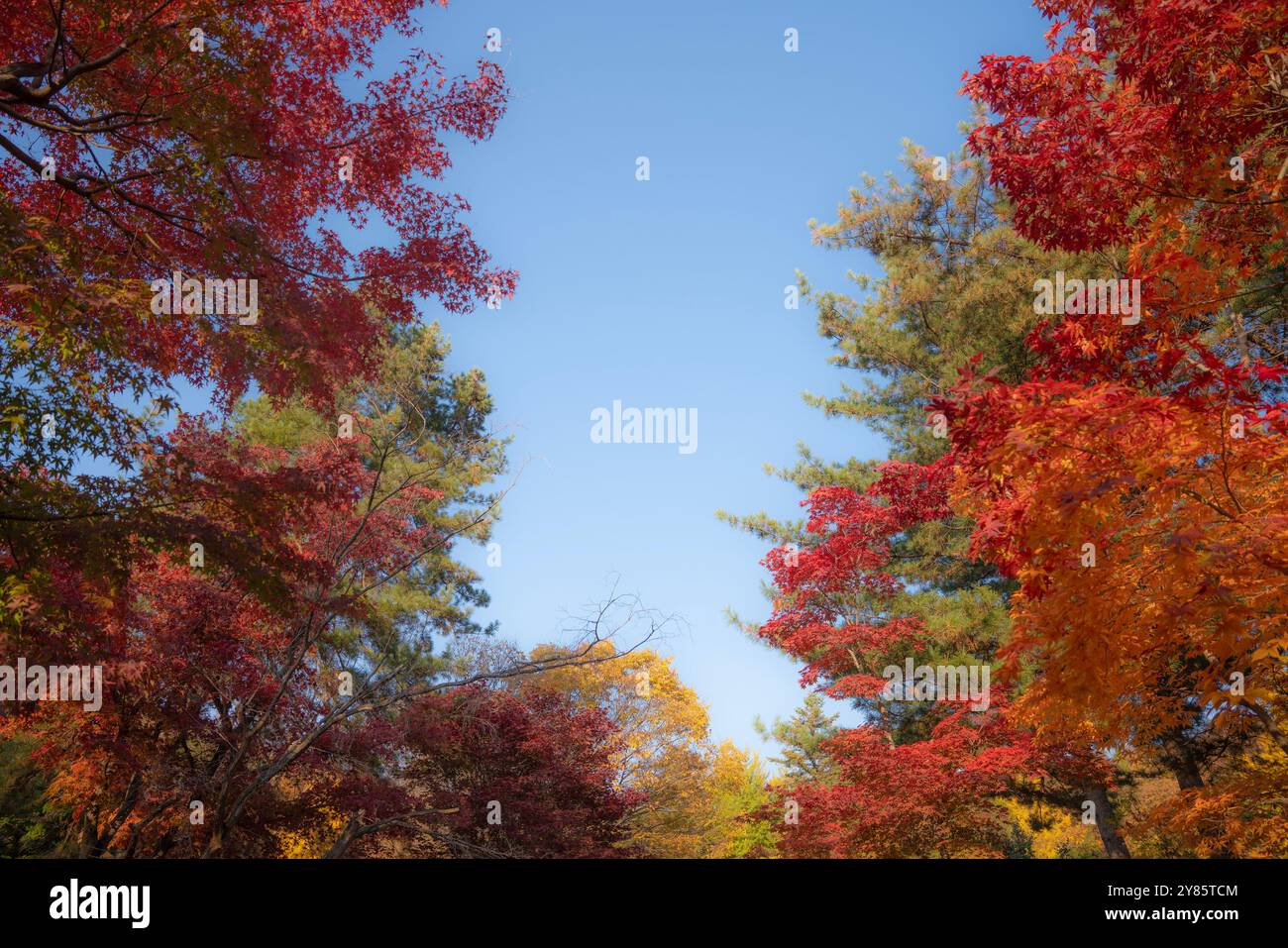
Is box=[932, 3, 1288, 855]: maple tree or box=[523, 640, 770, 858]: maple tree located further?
box=[523, 640, 770, 858]: maple tree

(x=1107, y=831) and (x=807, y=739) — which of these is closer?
(x=1107, y=831)

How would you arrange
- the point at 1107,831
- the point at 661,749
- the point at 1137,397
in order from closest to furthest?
the point at 1137,397 < the point at 1107,831 < the point at 661,749

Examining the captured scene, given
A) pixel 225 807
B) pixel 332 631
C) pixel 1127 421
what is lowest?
pixel 225 807

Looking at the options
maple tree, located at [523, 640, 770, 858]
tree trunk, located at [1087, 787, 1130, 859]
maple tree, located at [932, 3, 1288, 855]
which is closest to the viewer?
maple tree, located at [932, 3, 1288, 855]

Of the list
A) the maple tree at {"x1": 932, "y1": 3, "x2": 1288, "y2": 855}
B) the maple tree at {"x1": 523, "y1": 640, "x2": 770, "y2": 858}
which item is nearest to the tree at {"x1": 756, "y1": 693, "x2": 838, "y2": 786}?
the maple tree at {"x1": 523, "y1": 640, "x2": 770, "y2": 858}

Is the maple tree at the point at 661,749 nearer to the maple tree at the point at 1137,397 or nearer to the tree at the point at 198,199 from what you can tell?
the tree at the point at 198,199

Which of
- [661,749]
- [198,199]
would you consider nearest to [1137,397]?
[198,199]

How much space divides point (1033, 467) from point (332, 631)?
49.2 ft

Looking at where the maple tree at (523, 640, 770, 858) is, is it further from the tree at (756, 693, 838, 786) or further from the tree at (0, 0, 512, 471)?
the tree at (0, 0, 512, 471)

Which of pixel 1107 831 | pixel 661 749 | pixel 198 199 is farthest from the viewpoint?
pixel 661 749

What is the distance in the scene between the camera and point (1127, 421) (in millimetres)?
3738

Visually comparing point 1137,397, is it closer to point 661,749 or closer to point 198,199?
point 198,199
